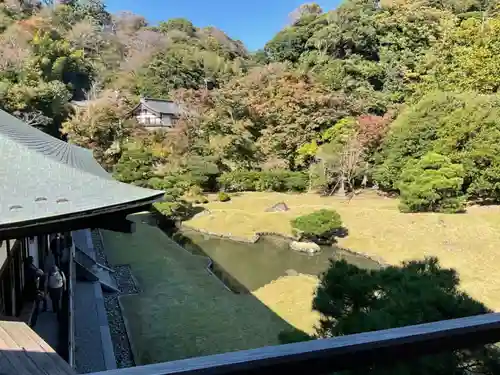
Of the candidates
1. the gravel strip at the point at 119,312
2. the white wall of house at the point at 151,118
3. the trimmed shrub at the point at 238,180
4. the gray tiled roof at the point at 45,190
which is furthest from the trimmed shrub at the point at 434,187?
the white wall of house at the point at 151,118

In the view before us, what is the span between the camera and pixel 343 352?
701 millimetres

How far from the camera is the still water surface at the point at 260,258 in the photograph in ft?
31.4

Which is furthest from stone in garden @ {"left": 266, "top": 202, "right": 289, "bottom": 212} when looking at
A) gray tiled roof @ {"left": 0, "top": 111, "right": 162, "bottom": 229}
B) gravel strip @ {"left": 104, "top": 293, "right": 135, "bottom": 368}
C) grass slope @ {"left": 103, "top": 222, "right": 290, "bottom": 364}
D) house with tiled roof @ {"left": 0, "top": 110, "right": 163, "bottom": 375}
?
gray tiled roof @ {"left": 0, "top": 111, "right": 162, "bottom": 229}

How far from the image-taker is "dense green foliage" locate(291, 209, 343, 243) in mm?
11375

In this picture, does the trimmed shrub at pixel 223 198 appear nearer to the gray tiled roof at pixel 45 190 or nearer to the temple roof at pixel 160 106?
the temple roof at pixel 160 106

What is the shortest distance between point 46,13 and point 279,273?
32.8m

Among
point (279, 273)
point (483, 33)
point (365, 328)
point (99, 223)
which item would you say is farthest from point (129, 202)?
point (483, 33)

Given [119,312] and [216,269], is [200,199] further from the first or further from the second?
[119,312]

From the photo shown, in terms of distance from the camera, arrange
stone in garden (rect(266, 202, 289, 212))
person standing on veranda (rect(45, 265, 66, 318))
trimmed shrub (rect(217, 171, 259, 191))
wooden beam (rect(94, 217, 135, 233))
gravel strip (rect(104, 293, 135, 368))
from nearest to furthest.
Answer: wooden beam (rect(94, 217, 135, 233)), person standing on veranda (rect(45, 265, 66, 318)), gravel strip (rect(104, 293, 135, 368)), stone in garden (rect(266, 202, 289, 212)), trimmed shrub (rect(217, 171, 259, 191))

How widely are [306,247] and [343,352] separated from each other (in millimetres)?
10809

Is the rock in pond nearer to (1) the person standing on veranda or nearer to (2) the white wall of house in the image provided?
(1) the person standing on veranda

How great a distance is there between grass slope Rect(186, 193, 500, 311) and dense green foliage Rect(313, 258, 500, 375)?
15.7 ft

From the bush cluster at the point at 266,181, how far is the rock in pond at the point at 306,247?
20.8ft

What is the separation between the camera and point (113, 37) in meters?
36.7
